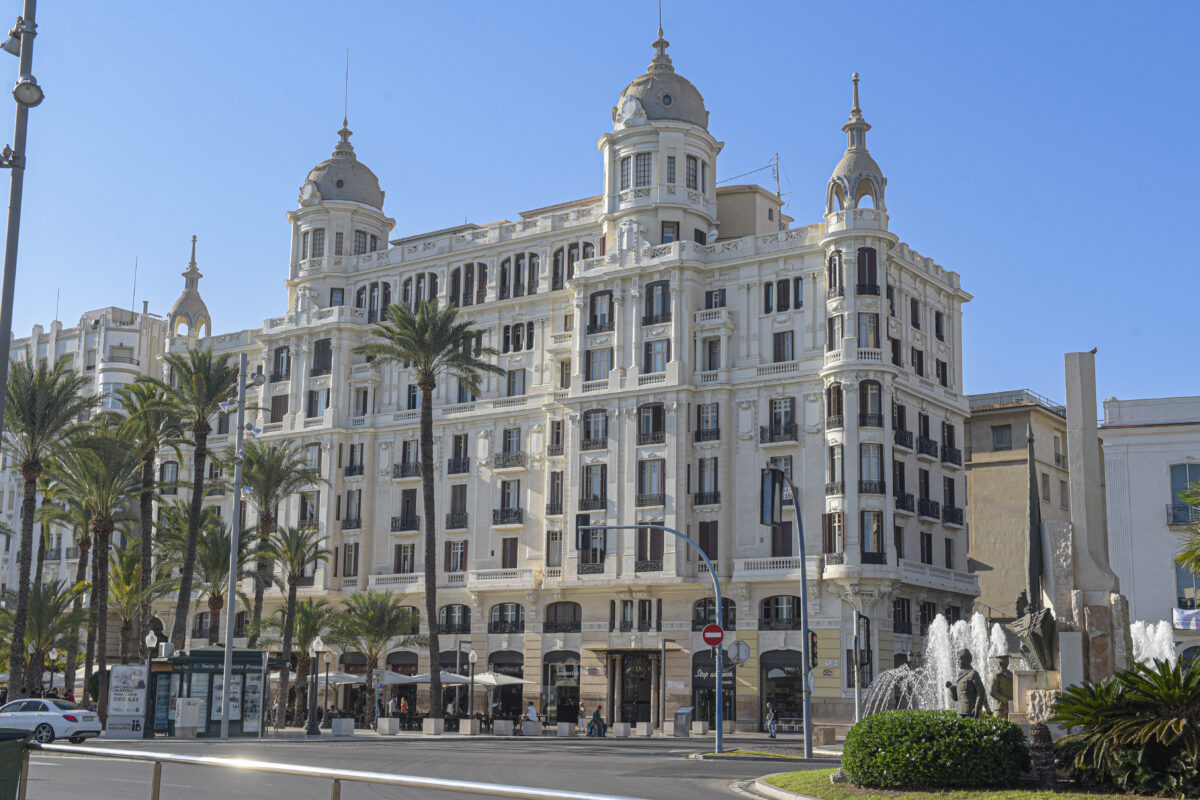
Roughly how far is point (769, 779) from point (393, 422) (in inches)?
2088

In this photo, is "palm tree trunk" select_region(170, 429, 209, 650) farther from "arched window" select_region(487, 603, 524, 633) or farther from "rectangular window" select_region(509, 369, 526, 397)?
"rectangular window" select_region(509, 369, 526, 397)

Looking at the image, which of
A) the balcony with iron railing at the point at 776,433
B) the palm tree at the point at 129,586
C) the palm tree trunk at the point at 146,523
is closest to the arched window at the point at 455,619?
the palm tree at the point at 129,586

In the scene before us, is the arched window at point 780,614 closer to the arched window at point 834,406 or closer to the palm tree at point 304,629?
the arched window at point 834,406

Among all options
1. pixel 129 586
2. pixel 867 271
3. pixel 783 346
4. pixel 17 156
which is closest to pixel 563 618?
pixel 783 346

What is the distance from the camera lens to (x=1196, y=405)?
55562 mm

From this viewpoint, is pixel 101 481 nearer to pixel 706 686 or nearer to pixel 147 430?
pixel 147 430

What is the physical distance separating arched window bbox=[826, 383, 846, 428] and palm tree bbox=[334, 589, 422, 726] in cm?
2399

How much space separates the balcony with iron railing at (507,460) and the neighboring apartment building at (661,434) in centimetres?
12

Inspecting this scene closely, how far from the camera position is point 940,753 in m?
19.6

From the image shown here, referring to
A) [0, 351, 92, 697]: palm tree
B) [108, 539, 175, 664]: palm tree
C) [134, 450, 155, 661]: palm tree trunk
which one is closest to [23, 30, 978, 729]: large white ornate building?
[134, 450, 155, 661]: palm tree trunk

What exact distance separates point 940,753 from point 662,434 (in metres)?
44.7

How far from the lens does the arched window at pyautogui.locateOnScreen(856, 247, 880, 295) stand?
61.2 m

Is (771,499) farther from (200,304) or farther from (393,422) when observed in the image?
(200,304)

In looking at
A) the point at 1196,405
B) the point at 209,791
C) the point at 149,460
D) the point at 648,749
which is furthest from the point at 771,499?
the point at 149,460
